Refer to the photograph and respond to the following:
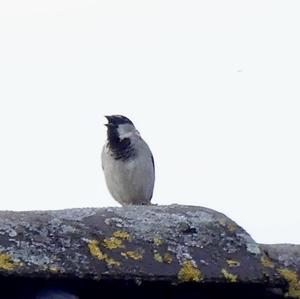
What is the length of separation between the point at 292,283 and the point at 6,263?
44.1 inches

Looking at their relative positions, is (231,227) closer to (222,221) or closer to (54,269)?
(222,221)

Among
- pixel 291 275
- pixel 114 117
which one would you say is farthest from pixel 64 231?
pixel 114 117

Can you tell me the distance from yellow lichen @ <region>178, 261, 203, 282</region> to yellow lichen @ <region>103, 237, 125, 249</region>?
0.72ft

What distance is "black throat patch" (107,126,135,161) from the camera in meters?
8.14

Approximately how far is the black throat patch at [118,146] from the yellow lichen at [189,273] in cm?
475

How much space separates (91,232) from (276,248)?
37.2 inches

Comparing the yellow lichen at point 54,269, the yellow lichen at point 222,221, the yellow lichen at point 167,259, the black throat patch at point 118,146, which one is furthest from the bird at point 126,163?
the yellow lichen at point 54,269

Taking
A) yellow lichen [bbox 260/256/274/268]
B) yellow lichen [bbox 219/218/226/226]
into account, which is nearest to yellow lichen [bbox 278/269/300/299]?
yellow lichen [bbox 260/256/274/268]

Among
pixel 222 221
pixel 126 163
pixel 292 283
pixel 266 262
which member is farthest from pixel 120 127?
pixel 266 262

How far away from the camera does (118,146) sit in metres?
8.36

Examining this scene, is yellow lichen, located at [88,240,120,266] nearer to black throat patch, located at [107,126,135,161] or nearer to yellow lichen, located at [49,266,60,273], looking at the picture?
yellow lichen, located at [49,266,60,273]

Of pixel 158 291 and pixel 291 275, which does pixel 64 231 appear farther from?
pixel 291 275

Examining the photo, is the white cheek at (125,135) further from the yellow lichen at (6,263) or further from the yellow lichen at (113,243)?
the yellow lichen at (6,263)

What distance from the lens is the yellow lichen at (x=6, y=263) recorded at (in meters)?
3.11
